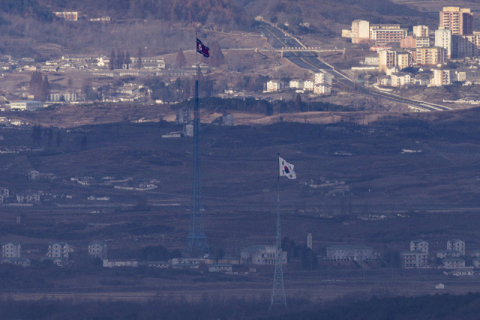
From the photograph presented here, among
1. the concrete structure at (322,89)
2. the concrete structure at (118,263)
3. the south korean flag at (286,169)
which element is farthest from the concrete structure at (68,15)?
the south korean flag at (286,169)

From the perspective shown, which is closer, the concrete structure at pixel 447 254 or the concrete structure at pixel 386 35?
the concrete structure at pixel 447 254

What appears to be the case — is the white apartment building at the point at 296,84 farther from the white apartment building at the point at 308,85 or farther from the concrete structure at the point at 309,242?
Answer: the concrete structure at the point at 309,242

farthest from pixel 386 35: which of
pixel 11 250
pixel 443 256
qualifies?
pixel 11 250

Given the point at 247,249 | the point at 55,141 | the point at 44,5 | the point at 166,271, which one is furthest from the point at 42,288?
the point at 44,5

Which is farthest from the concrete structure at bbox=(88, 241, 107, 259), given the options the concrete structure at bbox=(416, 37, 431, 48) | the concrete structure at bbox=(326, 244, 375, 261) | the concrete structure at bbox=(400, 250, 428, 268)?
the concrete structure at bbox=(416, 37, 431, 48)

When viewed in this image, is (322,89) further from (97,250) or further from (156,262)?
(156,262)

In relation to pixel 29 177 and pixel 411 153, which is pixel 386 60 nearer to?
pixel 411 153

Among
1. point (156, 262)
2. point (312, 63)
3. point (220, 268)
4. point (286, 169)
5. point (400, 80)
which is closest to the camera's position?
point (286, 169)

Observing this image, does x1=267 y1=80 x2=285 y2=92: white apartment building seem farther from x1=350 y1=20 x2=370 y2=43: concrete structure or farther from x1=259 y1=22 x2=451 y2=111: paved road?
x1=350 y1=20 x2=370 y2=43: concrete structure
